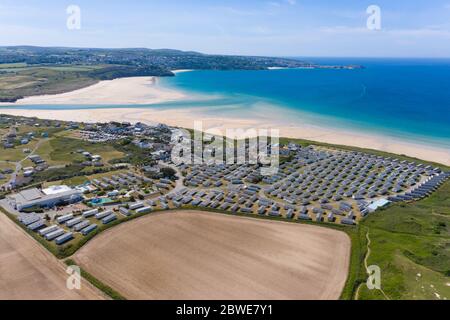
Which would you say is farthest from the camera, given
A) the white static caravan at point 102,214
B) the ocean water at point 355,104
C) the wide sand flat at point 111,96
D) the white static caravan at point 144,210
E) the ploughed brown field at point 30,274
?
the wide sand flat at point 111,96

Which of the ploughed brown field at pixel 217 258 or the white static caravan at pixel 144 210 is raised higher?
the white static caravan at pixel 144 210

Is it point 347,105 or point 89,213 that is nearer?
point 89,213

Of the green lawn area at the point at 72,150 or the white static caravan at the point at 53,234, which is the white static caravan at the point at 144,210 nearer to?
the white static caravan at the point at 53,234

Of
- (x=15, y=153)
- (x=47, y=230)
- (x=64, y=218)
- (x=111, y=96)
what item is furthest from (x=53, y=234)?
Answer: (x=111, y=96)

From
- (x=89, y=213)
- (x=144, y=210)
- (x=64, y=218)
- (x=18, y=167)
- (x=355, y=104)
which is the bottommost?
(x=64, y=218)

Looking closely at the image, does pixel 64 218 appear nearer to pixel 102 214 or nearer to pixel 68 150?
pixel 102 214

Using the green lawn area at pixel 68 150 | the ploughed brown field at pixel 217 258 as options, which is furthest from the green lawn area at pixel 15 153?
the ploughed brown field at pixel 217 258

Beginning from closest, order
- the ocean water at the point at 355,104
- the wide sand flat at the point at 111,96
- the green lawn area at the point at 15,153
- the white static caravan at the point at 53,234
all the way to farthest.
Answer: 1. the white static caravan at the point at 53,234
2. the green lawn area at the point at 15,153
3. the ocean water at the point at 355,104
4. the wide sand flat at the point at 111,96
